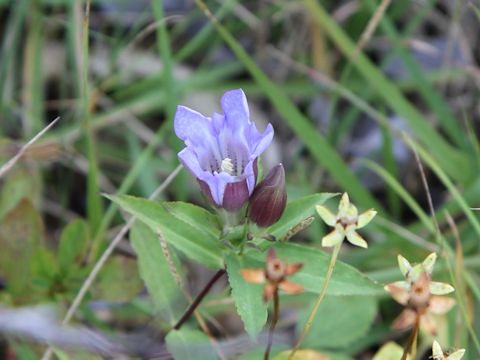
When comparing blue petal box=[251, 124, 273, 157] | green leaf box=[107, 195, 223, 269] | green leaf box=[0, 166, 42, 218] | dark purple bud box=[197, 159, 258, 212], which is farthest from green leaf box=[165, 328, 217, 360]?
green leaf box=[0, 166, 42, 218]

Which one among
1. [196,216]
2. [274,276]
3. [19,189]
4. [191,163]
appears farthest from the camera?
[19,189]

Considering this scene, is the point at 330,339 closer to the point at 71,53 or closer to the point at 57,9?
the point at 71,53

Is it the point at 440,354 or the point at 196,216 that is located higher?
the point at 196,216

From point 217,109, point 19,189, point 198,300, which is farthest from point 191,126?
point 217,109

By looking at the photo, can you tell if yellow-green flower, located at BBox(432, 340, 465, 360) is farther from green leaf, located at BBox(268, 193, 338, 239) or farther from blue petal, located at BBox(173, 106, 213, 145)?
blue petal, located at BBox(173, 106, 213, 145)

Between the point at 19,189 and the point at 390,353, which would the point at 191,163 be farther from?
the point at 19,189

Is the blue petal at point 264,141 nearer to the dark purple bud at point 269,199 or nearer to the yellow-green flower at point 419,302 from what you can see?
the dark purple bud at point 269,199

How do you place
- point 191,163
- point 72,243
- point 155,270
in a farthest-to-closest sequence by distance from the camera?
point 72,243, point 155,270, point 191,163

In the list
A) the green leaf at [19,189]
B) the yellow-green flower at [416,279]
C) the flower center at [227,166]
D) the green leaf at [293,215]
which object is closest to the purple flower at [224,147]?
the flower center at [227,166]
